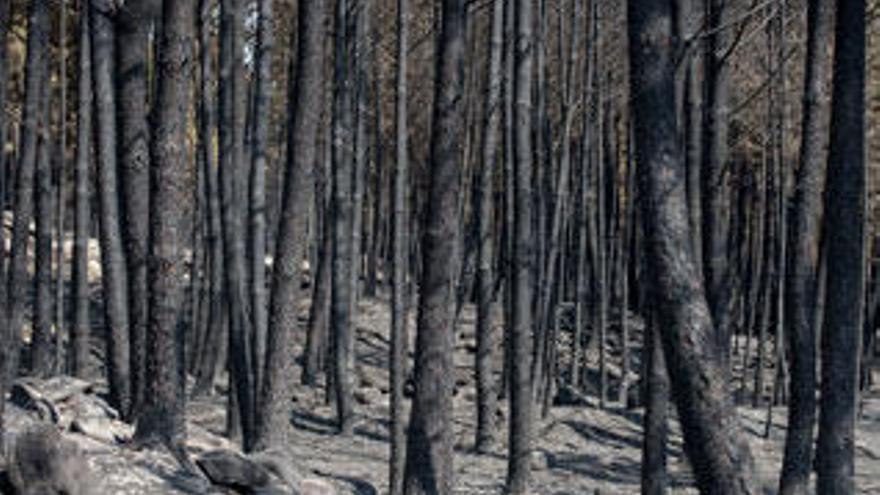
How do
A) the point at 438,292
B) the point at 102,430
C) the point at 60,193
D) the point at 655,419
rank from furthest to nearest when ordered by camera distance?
1. the point at 60,193
2. the point at 655,419
3. the point at 438,292
4. the point at 102,430

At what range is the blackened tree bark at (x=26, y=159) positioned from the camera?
1543cm

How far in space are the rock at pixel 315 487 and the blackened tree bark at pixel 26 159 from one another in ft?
18.0

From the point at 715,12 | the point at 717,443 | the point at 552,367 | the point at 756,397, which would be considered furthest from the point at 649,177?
the point at 756,397

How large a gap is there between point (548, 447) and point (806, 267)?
6271 mm

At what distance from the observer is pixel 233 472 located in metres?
9.15

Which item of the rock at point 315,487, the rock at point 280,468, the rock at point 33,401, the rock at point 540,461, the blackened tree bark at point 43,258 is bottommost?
the rock at point 540,461

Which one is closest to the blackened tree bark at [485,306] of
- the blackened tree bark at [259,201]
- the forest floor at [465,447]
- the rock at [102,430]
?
the forest floor at [465,447]

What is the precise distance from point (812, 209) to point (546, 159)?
28.1 feet

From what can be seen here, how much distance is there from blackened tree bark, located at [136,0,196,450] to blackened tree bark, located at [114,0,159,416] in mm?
608

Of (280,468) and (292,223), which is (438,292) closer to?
(292,223)

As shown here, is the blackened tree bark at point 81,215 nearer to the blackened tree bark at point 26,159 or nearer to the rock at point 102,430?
the blackened tree bark at point 26,159

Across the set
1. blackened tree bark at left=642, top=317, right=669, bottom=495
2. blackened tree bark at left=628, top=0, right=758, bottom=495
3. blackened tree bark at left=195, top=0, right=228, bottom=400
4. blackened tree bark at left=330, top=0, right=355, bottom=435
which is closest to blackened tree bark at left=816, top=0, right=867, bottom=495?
blackened tree bark at left=642, top=317, right=669, bottom=495

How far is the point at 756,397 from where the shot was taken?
69.9 ft

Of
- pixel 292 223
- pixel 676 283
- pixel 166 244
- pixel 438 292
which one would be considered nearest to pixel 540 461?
pixel 438 292
